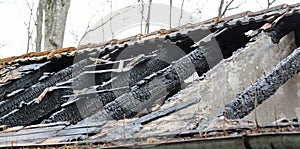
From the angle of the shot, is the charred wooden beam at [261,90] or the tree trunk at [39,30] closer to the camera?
the charred wooden beam at [261,90]

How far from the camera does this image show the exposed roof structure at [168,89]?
275 cm

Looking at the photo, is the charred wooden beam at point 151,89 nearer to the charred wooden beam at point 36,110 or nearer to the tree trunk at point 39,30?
the charred wooden beam at point 36,110

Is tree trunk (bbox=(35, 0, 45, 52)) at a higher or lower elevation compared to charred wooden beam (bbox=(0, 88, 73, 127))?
higher

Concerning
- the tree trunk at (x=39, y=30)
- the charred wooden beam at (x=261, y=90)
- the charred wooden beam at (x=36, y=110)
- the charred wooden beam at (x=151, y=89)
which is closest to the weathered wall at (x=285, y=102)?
the charred wooden beam at (x=151, y=89)

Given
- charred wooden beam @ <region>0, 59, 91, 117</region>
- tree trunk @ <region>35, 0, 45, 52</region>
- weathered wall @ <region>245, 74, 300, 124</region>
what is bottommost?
weathered wall @ <region>245, 74, 300, 124</region>

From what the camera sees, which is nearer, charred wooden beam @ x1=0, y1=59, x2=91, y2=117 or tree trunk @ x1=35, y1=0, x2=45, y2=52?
charred wooden beam @ x1=0, y1=59, x2=91, y2=117

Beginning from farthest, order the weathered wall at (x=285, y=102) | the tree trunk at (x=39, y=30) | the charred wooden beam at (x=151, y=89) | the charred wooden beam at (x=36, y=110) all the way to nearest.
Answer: the tree trunk at (x=39, y=30) < the weathered wall at (x=285, y=102) < the charred wooden beam at (x=36, y=110) < the charred wooden beam at (x=151, y=89)

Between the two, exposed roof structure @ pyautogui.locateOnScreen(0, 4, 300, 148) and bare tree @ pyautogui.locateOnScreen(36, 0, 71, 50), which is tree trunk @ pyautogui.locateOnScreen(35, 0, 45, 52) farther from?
exposed roof structure @ pyautogui.locateOnScreen(0, 4, 300, 148)

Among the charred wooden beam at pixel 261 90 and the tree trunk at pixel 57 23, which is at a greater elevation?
the tree trunk at pixel 57 23

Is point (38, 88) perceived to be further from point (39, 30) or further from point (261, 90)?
point (39, 30)

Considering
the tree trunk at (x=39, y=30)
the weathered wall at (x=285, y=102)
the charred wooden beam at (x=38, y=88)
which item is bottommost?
the weathered wall at (x=285, y=102)

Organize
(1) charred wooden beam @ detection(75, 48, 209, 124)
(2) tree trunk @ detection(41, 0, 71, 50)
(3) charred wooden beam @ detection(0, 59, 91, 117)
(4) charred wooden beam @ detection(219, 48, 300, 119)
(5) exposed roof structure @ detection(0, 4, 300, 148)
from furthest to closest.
→ (2) tree trunk @ detection(41, 0, 71, 50), (3) charred wooden beam @ detection(0, 59, 91, 117), (1) charred wooden beam @ detection(75, 48, 209, 124), (4) charred wooden beam @ detection(219, 48, 300, 119), (5) exposed roof structure @ detection(0, 4, 300, 148)

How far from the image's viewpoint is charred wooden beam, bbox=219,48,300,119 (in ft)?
10.5

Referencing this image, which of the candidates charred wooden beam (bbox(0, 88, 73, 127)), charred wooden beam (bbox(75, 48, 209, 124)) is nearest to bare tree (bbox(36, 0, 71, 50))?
charred wooden beam (bbox(0, 88, 73, 127))
